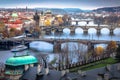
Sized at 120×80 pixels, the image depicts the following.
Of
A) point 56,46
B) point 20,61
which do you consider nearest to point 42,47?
point 56,46

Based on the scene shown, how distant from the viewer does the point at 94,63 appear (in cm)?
1277

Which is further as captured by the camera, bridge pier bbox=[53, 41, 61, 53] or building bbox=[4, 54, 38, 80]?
bridge pier bbox=[53, 41, 61, 53]

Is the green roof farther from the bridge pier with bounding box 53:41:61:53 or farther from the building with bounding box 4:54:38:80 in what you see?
the bridge pier with bounding box 53:41:61:53

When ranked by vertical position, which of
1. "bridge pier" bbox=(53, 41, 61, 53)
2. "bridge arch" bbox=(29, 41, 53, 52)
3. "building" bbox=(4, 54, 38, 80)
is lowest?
"bridge arch" bbox=(29, 41, 53, 52)

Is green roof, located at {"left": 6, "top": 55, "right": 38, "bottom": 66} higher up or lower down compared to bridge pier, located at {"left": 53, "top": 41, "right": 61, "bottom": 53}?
higher up

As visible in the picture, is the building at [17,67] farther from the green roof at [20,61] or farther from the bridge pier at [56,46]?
the bridge pier at [56,46]

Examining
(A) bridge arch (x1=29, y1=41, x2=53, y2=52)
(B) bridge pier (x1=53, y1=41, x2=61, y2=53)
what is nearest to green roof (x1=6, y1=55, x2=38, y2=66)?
(B) bridge pier (x1=53, y1=41, x2=61, y2=53)

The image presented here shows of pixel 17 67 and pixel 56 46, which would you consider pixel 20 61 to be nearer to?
pixel 17 67

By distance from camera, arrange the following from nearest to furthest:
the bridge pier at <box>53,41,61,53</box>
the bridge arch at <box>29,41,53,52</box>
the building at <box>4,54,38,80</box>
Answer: the building at <box>4,54,38,80</box> → the bridge pier at <box>53,41,61,53</box> → the bridge arch at <box>29,41,53,52</box>

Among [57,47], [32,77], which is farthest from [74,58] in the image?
[32,77]

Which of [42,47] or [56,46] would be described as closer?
[56,46]

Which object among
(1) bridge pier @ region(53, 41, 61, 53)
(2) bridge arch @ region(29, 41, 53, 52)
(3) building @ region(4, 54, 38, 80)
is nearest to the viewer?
(3) building @ region(4, 54, 38, 80)

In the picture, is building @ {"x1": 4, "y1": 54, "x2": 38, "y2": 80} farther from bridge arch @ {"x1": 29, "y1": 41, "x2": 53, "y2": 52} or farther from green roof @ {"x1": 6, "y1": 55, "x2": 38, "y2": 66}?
bridge arch @ {"x1": 29, "y1": 41, "x2": 53, "y2": 52}

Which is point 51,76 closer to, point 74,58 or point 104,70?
point 104,70
